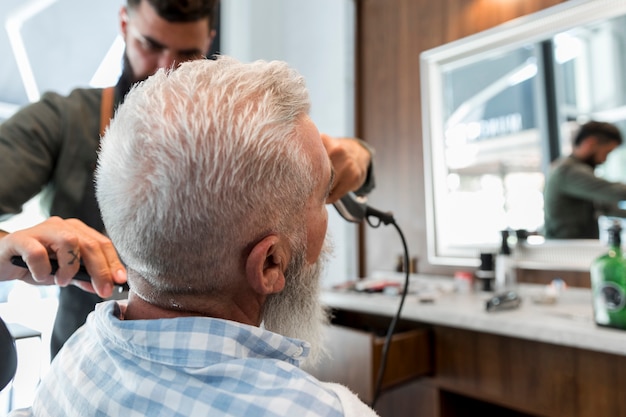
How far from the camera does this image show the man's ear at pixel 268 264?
586mm

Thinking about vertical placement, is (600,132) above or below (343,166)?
above

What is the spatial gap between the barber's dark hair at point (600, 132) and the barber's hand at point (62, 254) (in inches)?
69.4

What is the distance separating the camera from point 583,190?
1.80 metres

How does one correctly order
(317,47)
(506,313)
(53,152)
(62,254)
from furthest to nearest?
1. (317,47)
2. (506,313)
3. (53,152)
4. (62,254)

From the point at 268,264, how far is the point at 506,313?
3.76 feet

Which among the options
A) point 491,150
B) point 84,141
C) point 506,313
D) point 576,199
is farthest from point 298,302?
point 491,150

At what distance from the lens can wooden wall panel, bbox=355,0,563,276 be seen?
87.8 inches

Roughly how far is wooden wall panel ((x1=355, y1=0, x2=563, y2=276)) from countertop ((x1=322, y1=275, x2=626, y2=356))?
1.25ft

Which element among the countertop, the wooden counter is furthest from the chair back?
the countertop

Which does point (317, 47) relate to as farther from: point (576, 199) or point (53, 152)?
point (53, 152)

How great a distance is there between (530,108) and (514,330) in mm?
1030

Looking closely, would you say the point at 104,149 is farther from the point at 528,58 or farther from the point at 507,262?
the point at 528,58

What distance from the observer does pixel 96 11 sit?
2230 mm

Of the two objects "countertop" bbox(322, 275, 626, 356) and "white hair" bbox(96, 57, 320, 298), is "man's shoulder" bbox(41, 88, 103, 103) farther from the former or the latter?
"countertop" bbox(322, 275, 626, 356)
